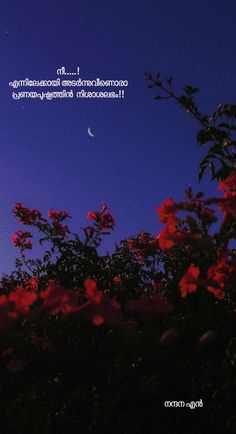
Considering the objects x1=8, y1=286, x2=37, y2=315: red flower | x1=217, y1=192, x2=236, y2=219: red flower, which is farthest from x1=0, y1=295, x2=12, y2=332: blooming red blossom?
x1=217, y1=192, x2=236, y2=219: red flower

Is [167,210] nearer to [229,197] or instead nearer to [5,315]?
[229,197]

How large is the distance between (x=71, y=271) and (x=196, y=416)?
10.9 ft

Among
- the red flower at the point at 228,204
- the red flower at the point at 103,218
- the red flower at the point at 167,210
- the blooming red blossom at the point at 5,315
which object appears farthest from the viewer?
the red flower at the point at 103,218

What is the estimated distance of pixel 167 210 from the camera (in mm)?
2732

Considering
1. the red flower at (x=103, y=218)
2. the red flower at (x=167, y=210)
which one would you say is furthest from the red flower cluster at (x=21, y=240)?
the red flower at (x=167, y=210)

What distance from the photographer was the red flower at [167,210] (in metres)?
2.71

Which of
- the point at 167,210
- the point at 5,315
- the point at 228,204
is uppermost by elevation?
the point at 167,210

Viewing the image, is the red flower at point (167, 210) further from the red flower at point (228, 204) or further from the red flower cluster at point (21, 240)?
the red flower cluster at point (21, 240)

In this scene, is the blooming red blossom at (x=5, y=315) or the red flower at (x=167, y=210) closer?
the blooming red blossom at (x=5, y=315)

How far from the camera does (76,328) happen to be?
11.8 ft

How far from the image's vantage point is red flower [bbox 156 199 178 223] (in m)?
2.71

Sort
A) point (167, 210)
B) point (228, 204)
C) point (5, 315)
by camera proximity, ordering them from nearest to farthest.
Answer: point (5, 315) → point (228, 204) → point (167, 210)

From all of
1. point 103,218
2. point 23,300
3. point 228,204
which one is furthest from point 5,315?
point 103,218

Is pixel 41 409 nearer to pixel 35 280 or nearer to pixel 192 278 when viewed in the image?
pixel 192 278
